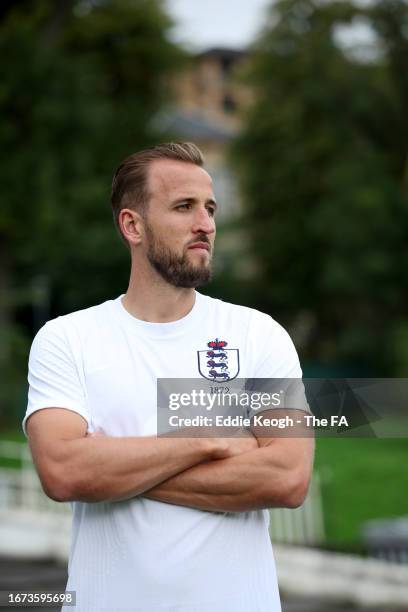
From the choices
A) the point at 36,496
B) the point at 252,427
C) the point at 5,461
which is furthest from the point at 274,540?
the point at 5,461

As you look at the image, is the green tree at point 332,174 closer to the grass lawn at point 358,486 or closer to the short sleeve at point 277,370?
the grass lawn at point 358,486

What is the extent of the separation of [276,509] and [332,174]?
27084 mm

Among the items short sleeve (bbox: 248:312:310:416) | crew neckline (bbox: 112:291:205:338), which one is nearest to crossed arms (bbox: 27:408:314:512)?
short sleeve (bbox: 248:312:310:416)

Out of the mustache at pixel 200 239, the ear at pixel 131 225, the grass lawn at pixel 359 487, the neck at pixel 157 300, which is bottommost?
the neck at pixel 157 300

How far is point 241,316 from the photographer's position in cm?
291

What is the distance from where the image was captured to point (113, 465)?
2.63m

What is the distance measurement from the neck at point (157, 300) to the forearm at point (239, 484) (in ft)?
1.40

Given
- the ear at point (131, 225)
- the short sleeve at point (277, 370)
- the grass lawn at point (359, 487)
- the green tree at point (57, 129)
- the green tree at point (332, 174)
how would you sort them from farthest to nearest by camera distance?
the green tree at point (332, 174), the green tree at point (57, 129), the grass lawn at point (359, 487), the ear at point (131, 225), the short sleeve at point (277, 370)

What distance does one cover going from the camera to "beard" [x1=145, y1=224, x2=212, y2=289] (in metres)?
2.85

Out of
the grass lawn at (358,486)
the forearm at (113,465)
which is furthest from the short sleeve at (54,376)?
the grass lawn at (358,486)

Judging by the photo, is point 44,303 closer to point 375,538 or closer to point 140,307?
point 375,538

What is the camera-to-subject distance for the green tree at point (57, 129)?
2269 centimetres

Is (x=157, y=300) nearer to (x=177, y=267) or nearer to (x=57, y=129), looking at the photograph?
(x=177, y=267)

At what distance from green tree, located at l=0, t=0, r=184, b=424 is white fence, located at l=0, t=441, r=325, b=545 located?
511cm
